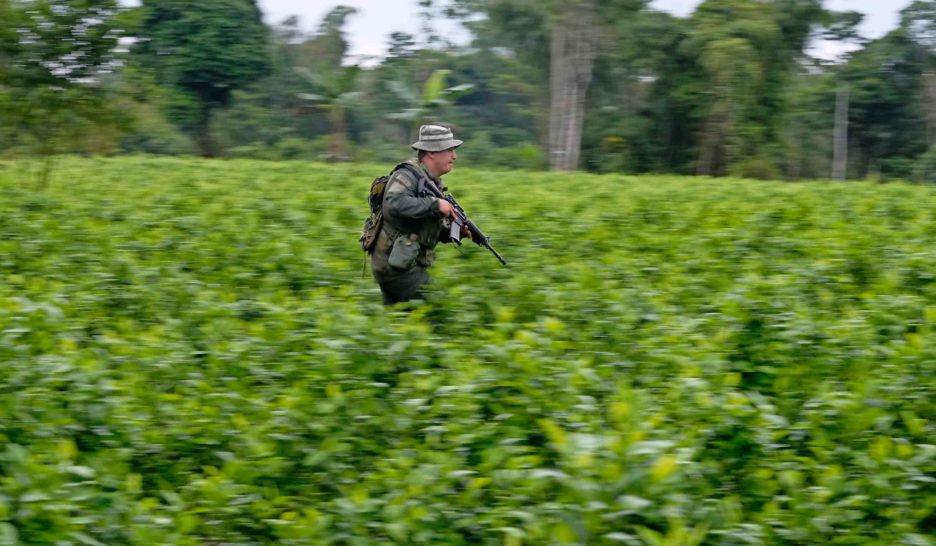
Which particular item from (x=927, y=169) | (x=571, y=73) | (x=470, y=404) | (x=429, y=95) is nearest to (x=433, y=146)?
(x=470, y=404)

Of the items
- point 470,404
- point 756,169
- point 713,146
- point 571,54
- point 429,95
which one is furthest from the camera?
point 713,146

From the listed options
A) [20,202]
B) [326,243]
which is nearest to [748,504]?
[326,243]

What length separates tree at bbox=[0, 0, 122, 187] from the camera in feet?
43.3

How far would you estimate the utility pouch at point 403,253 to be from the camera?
7270 millimetres

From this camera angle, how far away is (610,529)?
3.31 m

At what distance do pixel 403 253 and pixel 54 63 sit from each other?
8.09 meters

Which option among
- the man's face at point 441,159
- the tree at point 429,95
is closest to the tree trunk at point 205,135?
the tree at point 429,95

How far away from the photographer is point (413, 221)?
7.42 meters

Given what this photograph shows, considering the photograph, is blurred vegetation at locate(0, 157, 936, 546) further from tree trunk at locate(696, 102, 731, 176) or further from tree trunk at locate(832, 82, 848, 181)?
tree trunk at locate(832, 82, 848, 181)

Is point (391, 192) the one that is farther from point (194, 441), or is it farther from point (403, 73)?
point (403, 73)

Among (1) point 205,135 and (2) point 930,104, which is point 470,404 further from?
(2) point 930,104

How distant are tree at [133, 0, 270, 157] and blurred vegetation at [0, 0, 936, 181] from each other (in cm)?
7

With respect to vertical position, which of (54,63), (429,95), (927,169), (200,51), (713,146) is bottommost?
(927,169)

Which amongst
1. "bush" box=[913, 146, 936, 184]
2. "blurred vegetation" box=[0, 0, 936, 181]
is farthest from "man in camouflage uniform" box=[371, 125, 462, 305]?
"bush" box=[913, 146, 936, 184]
